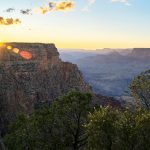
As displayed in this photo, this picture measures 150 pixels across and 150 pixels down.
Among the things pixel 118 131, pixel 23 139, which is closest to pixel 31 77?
pixel 23 139

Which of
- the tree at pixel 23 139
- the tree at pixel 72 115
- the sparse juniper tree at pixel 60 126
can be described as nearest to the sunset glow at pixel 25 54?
the tree at pixel 23 139

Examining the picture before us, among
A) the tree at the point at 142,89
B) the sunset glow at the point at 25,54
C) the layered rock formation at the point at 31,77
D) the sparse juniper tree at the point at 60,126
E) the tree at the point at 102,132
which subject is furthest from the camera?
the sunset glow at the point at 25,54

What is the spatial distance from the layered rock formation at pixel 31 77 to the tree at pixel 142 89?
63780 millimetres

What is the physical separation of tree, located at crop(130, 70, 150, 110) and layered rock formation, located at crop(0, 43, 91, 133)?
209 feet

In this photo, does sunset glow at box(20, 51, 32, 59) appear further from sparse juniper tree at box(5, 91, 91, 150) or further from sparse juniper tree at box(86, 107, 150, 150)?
sparse juniper tree at box(86, 107, 150, 150)

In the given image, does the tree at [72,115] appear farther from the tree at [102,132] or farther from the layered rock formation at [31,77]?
the layered rock formation at [31,77]

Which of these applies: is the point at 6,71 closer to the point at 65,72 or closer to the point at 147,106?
the point at 65,72

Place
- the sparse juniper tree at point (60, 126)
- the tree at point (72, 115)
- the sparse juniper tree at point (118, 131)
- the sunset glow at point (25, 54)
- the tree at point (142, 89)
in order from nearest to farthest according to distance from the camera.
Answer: the sparse juniper tree at point (118, 131), the sparse juniper tree at point (60, 126), the tree at point (72, 115), the tree at point (142, 89), the sunset glow at point (25, 54)

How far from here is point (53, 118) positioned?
5519 centimetres

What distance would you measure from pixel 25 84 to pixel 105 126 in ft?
339

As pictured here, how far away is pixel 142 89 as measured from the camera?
66750 mm

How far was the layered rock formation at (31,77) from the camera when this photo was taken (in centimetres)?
13850

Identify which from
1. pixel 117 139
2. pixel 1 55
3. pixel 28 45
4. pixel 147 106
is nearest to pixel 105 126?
pixel 117 139

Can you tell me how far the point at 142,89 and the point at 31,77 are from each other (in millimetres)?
90272
